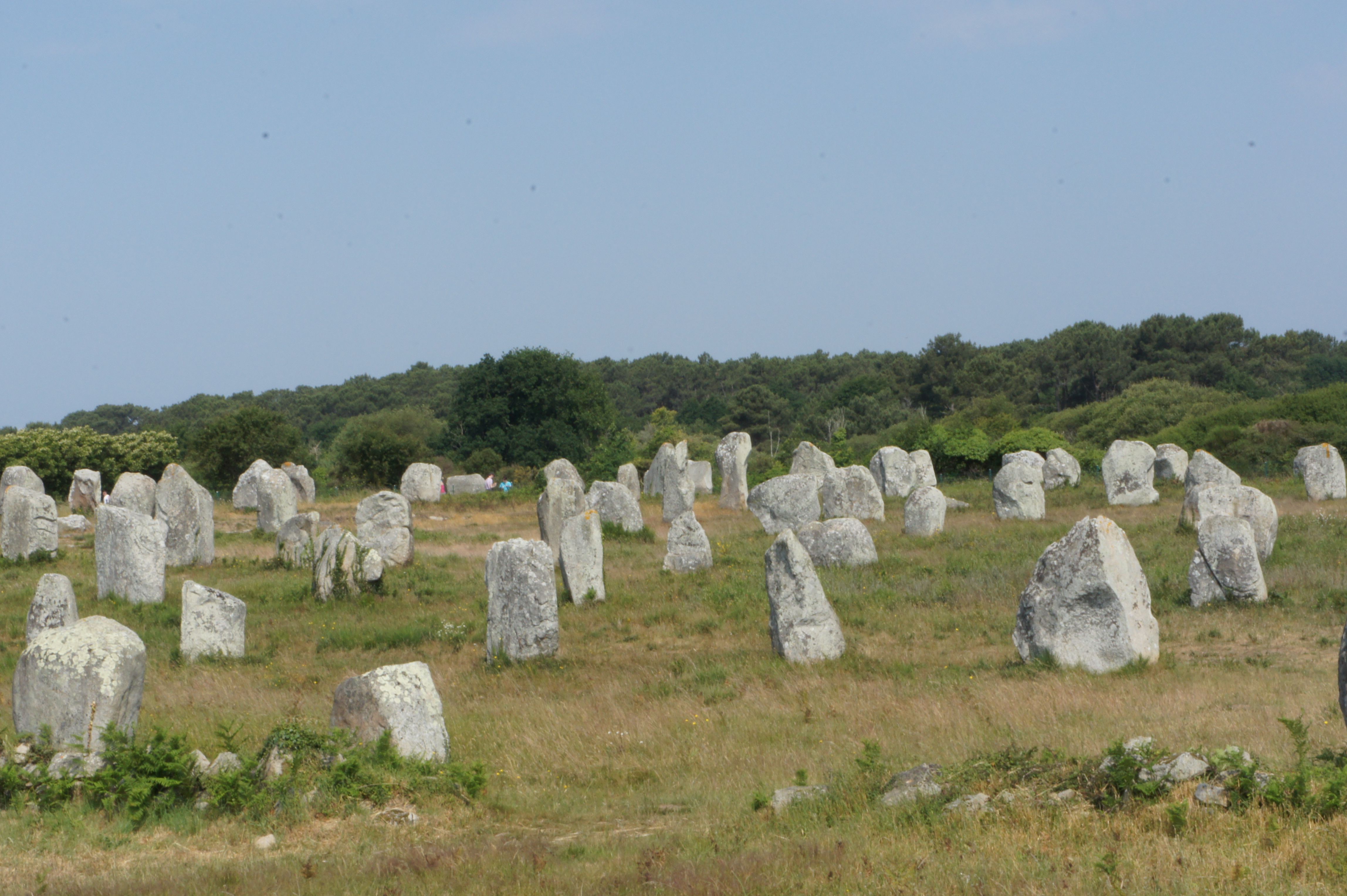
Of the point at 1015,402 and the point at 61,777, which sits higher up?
the point at 1015,402

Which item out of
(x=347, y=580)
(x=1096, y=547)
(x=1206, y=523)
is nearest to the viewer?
(x=1096, y=547)

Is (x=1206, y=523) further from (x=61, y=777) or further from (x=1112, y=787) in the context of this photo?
(x=61, y=777)

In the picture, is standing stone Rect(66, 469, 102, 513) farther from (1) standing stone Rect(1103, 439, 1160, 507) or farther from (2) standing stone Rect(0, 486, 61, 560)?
(1) standing stone Rect(1103, 439, 1160, 507)

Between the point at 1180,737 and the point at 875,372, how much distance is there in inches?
3654

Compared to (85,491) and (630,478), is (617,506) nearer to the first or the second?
(630,478)

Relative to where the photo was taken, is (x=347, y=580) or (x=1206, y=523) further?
(x=347, y=580)

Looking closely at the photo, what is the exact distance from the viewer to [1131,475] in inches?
1334

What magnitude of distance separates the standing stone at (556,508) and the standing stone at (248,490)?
19.2 m

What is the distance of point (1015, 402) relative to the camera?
85000 mm

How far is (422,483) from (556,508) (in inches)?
825

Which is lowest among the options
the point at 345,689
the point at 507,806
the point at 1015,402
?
the point at 507,806

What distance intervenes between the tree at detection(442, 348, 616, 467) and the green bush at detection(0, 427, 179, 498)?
48.6ft

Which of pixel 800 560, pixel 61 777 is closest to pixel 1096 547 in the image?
pixel 800 560

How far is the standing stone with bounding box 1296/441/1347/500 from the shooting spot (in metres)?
31.8
